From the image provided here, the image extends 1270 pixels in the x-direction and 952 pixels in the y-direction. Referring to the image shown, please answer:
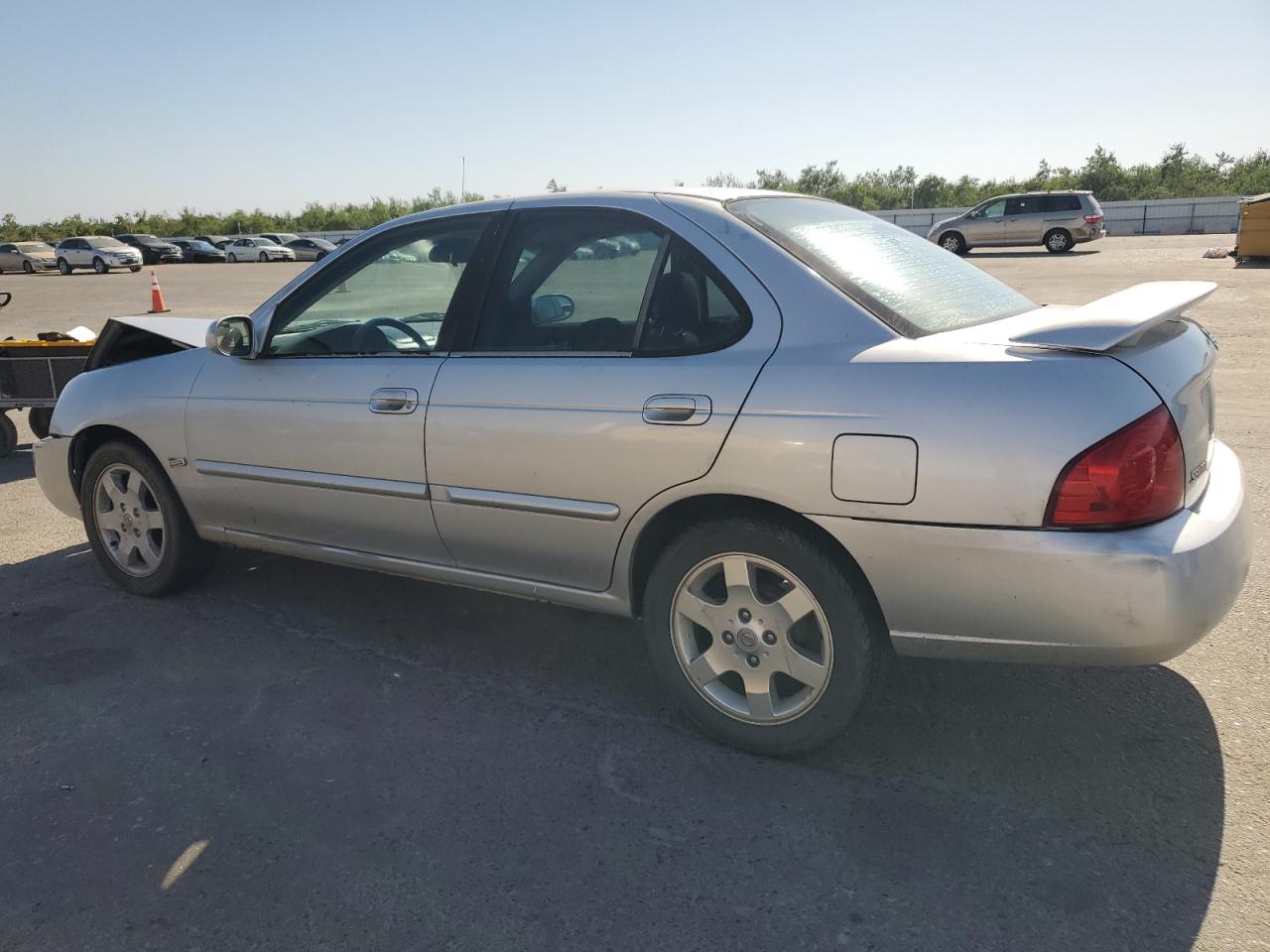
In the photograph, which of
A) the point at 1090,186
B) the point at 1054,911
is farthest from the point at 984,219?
the point at 1054,911

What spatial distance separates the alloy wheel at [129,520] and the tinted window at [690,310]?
8.62 feet

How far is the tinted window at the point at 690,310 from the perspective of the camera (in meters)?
3.05

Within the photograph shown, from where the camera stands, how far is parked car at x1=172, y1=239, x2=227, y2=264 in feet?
154

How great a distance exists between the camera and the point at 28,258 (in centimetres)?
4047

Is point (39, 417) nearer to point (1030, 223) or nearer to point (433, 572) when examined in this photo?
point (433, 572)

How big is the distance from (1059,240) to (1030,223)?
3.15 ft

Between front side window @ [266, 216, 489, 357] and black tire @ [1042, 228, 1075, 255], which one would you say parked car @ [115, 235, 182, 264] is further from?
front side window @ [266, 216, 489, 357]

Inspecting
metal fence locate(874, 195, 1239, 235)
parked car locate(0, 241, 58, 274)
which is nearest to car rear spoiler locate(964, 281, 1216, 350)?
metal fence locate(874, 195, 1239, 235)

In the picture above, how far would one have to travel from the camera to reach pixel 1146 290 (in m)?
3.25

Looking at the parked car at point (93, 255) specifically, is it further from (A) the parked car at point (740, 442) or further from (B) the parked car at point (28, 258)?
(A) the parked car at point (740, 442)

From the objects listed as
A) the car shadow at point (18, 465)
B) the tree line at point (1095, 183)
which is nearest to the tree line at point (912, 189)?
the tree line at point (1095, 183)

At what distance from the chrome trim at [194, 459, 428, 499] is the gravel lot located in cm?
66

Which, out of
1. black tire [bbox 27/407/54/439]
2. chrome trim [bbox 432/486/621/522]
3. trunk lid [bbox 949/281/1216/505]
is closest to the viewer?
trunk lid [bbox 949/281/1216/505]

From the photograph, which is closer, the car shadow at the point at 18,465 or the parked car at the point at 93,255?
the car shadow at the point at 18,465
